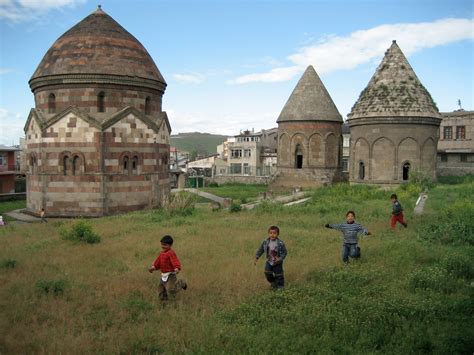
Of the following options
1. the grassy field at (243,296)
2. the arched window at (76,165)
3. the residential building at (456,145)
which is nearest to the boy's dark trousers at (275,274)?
the grassy field at (243,296)

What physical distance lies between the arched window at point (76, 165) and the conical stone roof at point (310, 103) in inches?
685

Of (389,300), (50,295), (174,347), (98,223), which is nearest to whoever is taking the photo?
(174,347)

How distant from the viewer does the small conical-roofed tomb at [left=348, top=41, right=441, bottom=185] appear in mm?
26328

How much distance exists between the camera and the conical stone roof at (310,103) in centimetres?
3344

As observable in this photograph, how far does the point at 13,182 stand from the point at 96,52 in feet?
63.1

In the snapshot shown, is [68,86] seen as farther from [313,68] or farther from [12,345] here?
[313,68]

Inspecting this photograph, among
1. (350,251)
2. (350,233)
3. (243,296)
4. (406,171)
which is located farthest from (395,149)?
(243,296)

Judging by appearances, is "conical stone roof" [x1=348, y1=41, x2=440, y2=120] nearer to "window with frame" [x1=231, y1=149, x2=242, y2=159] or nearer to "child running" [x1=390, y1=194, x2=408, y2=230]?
"child running" [x1=390, y1=194, x2=408, y2=230]

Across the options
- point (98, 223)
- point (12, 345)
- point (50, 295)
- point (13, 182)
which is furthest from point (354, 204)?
point (13, 182)

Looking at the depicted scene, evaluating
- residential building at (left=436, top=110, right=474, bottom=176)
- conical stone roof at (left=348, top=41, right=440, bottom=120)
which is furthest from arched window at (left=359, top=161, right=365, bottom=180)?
residential building at (left=436, top=110, right=474, bottom=176)

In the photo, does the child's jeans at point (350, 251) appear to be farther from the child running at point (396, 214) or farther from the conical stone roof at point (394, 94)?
the conical stone roof at point (394, 94)

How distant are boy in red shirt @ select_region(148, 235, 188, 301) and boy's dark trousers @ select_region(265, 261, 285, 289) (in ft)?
5.07

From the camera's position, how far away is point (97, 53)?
21.2 m

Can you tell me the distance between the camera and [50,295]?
27.6 feet
